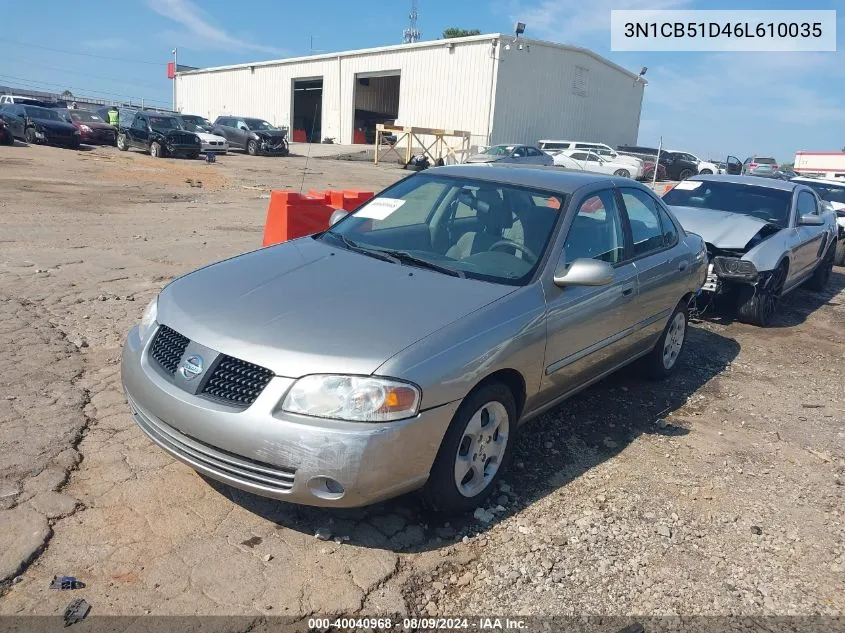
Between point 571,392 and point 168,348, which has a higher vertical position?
point 168,348

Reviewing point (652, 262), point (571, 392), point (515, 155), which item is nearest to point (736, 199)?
point (652, 262)

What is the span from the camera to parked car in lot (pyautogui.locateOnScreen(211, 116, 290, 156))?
3141 centimetres

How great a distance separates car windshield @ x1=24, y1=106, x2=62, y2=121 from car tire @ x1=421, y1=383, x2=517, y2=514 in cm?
2741

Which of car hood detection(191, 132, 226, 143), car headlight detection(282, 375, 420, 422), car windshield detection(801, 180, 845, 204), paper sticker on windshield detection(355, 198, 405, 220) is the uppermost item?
car hood detection(191, 132, 226, 143)

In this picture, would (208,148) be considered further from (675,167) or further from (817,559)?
(817,559)

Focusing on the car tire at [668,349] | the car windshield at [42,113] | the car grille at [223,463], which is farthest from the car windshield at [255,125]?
the car grille at [223,463]

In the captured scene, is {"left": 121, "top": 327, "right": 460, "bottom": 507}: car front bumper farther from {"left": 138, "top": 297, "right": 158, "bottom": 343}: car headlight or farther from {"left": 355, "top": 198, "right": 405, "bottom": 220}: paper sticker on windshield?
{"left": 355, "top": 198, "right": 405, "bottom": 220}: paper sticker on windshield

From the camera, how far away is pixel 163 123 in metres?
26.5

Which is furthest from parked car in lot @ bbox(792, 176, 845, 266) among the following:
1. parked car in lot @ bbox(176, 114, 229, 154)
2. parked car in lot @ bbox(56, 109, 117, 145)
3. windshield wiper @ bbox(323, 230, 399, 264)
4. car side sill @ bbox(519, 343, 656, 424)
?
parked car in lot @ bbox(56, 109, 117, 145)

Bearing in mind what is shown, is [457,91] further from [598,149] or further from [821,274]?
[821,274]

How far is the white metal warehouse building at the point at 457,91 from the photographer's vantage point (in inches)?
1375

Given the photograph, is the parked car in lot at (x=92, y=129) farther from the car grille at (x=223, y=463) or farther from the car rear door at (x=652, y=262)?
the car grille at (x=223, y=463)

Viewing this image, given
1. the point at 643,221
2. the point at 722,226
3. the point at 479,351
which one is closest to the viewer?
the point at 479,351

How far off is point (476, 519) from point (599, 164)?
27540 millimetres
